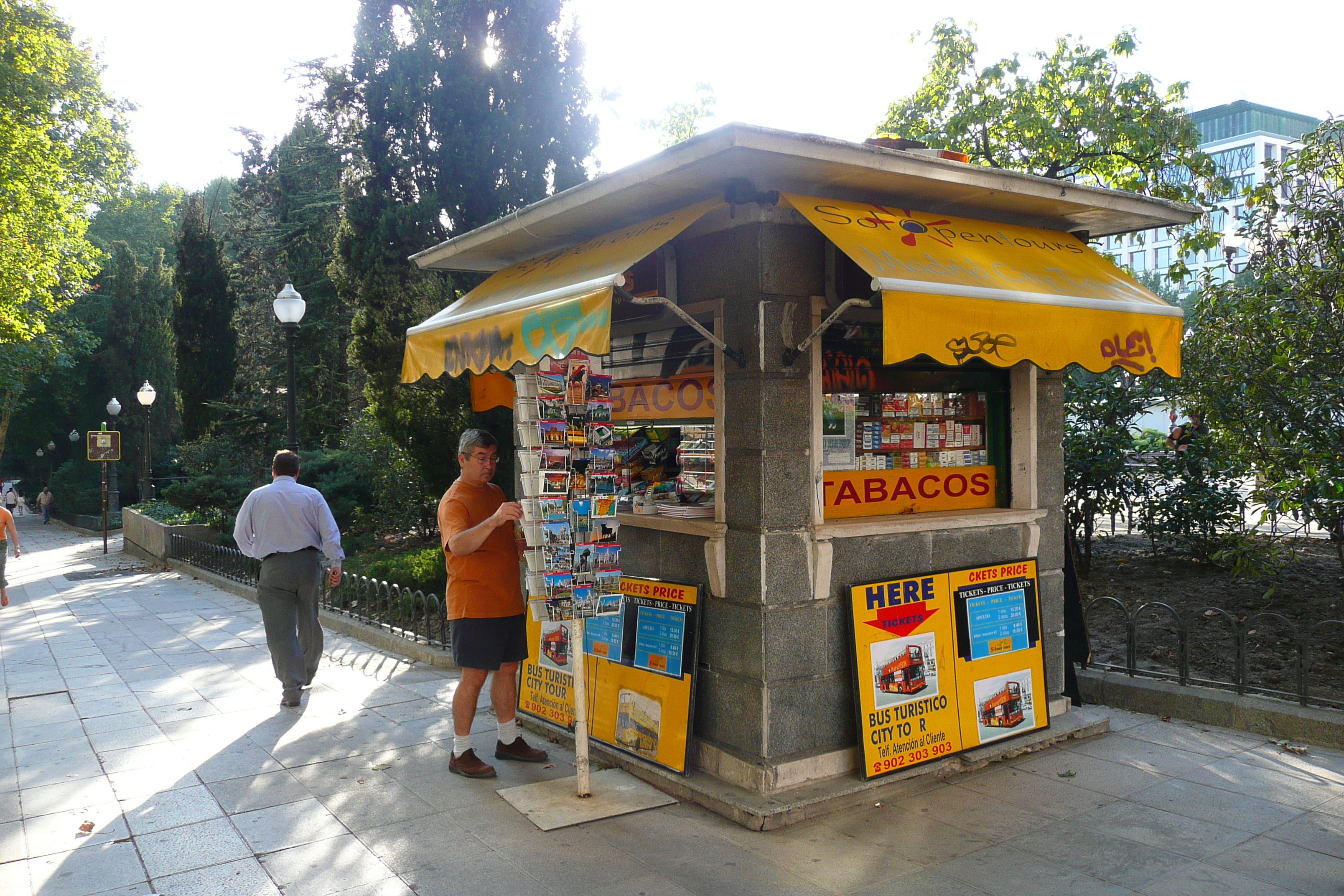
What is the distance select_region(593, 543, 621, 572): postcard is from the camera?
16.3 feet

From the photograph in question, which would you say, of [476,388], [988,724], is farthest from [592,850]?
[476,388]

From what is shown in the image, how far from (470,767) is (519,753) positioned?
390 mm

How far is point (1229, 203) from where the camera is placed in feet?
183

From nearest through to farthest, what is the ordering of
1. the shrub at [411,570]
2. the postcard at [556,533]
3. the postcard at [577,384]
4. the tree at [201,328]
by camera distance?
the postcard at [556,533]
the postcard at [577,384]
the shrub at [411,570]
the tree at [201,328]

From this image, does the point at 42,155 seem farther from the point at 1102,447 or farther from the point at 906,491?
the point at 906,491

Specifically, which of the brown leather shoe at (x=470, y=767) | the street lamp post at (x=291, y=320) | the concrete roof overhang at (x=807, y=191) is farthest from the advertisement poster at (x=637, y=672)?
the street lamp post at (x=291, y=320)

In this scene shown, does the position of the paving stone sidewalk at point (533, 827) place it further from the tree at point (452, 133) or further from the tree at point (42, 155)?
the tree at point (42, 155)

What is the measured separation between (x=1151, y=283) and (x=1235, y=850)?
58752 millimetres

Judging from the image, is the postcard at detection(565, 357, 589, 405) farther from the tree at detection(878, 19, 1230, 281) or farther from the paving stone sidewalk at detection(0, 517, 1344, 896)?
the tree at detection(878, 19, 1230, 281)

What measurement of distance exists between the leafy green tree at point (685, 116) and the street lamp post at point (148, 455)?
16.0 metres

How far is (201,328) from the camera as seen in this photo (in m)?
26.5

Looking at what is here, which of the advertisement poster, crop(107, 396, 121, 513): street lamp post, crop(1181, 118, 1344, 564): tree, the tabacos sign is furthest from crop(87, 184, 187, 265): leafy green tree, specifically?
crop(1181, 118, 1344, 564): tree

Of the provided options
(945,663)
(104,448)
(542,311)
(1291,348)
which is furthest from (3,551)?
(1291,348)

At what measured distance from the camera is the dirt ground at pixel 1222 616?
6.75 metres
